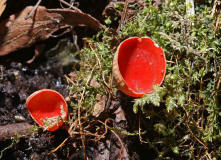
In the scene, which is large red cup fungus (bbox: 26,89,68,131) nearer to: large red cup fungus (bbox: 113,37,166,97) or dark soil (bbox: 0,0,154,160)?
dark soil (bbox: 0,0,154,160)

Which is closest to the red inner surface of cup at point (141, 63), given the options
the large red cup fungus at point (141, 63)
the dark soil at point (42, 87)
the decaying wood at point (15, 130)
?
the large red cup fungus at point (141, 63)

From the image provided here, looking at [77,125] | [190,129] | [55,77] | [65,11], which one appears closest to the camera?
[190,129]

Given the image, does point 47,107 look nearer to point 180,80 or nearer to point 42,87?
point 42,87

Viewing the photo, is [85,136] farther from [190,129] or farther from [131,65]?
[190,129]

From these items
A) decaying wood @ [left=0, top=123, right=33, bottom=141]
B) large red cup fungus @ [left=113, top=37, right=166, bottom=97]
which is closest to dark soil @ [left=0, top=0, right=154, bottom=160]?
decaying wood @ [left=0, top=123, right=33, bottom=141]

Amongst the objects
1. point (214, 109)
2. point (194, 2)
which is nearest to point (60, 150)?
point (214, 109)

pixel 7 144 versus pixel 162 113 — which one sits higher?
pixel 162 113
